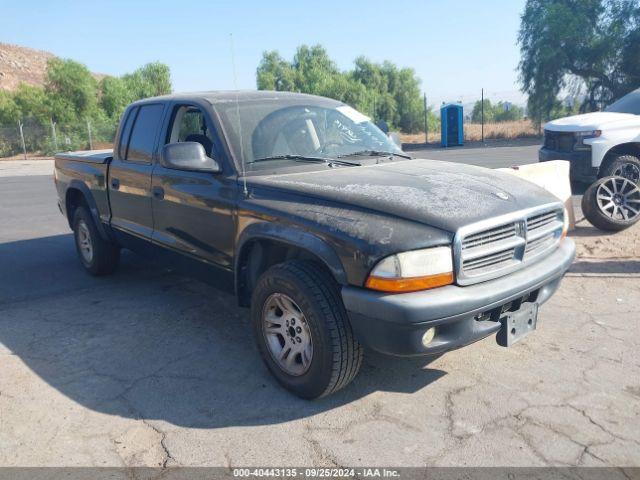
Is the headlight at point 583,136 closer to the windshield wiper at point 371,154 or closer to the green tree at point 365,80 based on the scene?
the windshield wiper at point 371,154

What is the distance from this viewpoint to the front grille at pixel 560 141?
874 centimetres

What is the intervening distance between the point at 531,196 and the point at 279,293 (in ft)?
5.55

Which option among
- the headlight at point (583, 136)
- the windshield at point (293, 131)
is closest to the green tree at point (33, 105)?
the headlight at point (583, 136)

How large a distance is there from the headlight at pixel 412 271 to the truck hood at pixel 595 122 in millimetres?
6719

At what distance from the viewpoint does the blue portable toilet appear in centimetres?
2848

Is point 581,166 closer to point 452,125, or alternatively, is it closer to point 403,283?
point 403,283

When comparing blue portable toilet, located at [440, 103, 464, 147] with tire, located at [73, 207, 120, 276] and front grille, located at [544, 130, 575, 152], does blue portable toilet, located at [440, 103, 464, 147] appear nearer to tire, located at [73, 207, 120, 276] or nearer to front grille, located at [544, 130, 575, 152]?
front grille, located at [544, 130, 575, 152]

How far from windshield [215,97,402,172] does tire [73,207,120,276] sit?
2513 millimetres

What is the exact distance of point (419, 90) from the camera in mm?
53000

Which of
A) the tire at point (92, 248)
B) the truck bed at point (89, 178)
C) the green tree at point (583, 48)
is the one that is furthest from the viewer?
the green tree at point (583, 48)

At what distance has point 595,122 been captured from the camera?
28.1 ft

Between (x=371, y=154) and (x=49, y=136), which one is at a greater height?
(x=49, y=136)

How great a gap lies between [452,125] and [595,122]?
67.8ft

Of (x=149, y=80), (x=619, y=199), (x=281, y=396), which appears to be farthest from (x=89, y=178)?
(x=149, y=80)
